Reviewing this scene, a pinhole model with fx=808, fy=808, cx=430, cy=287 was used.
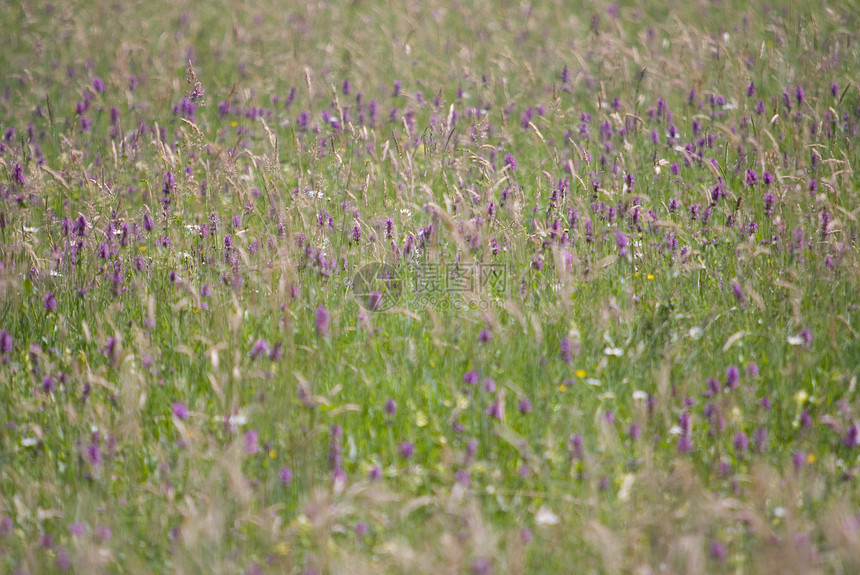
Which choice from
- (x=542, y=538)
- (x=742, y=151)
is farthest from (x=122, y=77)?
(x=542, y=538)

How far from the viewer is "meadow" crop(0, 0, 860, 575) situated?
244cm

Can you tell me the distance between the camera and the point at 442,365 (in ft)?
11.0

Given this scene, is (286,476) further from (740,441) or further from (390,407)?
(740,441)

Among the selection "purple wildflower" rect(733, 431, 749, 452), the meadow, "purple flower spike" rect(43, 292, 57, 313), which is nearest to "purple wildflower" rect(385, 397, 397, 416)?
the meadow

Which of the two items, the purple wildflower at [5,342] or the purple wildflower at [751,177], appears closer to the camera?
the purple wildflower at [5,342]

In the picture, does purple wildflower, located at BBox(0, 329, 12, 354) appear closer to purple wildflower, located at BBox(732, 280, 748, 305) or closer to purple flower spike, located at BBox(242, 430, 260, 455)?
purple flower spike, located at BBox(242, 430, 260, 455)

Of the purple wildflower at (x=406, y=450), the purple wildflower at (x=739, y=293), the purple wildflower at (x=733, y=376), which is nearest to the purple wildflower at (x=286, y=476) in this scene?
the purple wildflower at (x=406, y=450)

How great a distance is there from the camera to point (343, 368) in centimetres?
335

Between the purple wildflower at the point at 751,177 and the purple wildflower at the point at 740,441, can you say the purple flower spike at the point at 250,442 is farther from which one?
the purple wildflower at the point at 751,177

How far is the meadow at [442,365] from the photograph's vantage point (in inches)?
96.0

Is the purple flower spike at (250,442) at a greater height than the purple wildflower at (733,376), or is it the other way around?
the purple wildflower at (733,376)

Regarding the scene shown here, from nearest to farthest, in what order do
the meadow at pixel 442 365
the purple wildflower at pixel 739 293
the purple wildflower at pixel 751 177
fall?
the meadow at pixel 442 365 < the purple wildflower at pixel 739 293 < the purple wildflower at pixel 751 177

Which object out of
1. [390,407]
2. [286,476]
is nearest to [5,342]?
[286,476]

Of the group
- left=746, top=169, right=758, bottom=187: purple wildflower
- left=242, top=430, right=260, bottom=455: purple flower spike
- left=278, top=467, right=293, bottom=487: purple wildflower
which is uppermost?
left=746, top=169, right=758, bottom=187: purple wildflower
